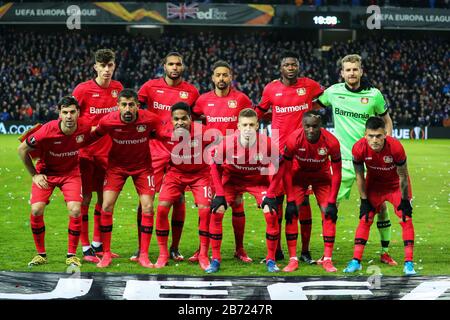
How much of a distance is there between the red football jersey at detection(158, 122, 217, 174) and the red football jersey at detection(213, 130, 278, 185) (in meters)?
0.31

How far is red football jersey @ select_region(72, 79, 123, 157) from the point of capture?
28.7ft

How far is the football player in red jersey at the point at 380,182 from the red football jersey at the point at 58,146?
3102 millimetres

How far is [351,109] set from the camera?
8.77 meters

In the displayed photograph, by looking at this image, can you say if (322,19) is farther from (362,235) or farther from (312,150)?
(362,235)

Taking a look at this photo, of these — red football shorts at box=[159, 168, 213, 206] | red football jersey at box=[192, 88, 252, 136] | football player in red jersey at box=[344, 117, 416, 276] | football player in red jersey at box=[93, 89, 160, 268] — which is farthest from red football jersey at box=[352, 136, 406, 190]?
football player in red jersey at box=[93, 89, 160, 268]

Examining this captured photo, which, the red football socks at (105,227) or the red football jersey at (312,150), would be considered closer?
the red football jersey at (312,150)

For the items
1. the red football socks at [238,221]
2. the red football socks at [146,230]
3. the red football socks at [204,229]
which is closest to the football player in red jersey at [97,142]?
the red football socks at [146,230]

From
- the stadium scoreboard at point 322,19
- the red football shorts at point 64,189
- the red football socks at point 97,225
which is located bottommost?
the red football socks at point 97,225

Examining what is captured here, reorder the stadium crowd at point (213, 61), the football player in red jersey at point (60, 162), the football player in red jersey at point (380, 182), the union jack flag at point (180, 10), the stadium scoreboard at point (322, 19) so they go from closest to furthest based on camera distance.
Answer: the football player in red jersey at point (380, 182) < the football player in red jersey at point (60, 162) < the stadium crowd at point (213, 61) < the union jack flag at point (180, 10) < the stadium scoreboard at point (322, 19)

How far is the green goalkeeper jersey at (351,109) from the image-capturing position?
28.6 feet

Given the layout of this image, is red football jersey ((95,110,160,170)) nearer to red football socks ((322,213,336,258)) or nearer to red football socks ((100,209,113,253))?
red football socks ((100,209,113,253))

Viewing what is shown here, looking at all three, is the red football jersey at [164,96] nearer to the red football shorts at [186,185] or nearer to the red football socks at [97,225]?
the red football shorts at [186,185]

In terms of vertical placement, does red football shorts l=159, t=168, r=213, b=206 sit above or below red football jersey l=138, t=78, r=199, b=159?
below

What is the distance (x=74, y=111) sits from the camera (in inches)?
315
